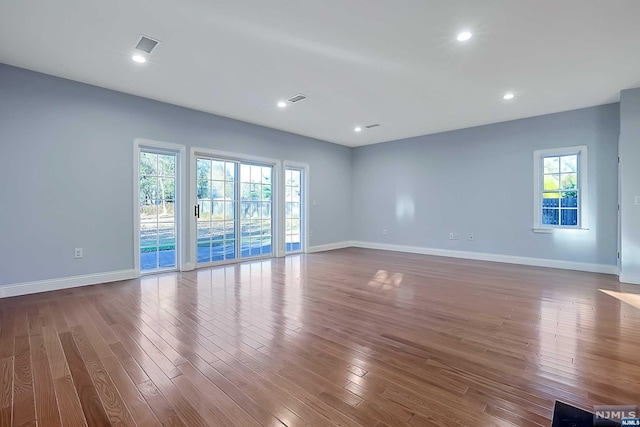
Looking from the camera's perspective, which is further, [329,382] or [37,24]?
[37,24]

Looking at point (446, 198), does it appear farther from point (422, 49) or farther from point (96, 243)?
point (96, 243)

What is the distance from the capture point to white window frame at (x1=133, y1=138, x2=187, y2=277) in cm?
464

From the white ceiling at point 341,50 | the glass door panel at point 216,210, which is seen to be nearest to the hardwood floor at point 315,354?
the glass door panel at point 216,210

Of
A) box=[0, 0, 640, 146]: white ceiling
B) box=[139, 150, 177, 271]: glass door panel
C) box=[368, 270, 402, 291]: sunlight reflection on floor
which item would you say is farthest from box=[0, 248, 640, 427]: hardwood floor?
box=[0, 0, 640, 146]: white ceiling

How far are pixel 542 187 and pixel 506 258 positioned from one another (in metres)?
1.54

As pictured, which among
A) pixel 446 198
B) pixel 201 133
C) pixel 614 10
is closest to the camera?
pixel 614 10

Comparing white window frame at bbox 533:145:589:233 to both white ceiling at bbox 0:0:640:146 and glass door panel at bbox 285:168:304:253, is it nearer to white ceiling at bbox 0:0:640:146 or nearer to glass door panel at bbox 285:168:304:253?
white ceiling at bbox 0:0:640:146

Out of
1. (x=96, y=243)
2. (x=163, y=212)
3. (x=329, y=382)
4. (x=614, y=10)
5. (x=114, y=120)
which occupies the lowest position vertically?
(x=329, y=382)

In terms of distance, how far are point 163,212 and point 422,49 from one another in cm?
464

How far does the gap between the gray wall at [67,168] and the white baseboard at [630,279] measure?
287 inches

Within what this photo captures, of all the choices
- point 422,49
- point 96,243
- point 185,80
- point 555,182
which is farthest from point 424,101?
point 96,243

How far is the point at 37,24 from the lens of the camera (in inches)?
110

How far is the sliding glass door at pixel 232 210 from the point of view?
555cm

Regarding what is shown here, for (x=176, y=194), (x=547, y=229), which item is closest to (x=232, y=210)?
(x=176, y=194)
